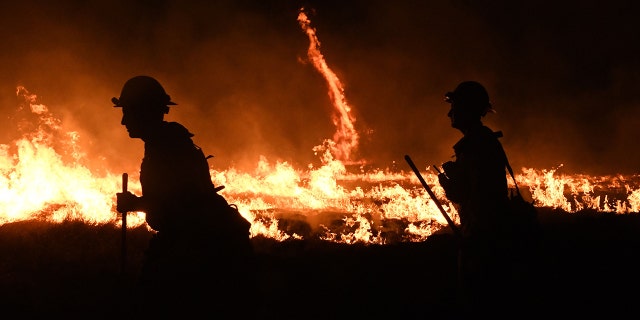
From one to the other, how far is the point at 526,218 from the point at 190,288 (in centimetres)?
285

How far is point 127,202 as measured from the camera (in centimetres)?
410

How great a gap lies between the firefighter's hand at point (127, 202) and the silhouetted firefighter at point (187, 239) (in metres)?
0.30

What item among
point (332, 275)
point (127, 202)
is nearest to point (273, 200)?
point (332, 275)

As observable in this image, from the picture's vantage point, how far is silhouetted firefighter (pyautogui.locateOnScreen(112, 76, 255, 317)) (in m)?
3.63

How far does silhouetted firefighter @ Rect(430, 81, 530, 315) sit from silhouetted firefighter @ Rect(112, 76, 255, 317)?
75.1 inches

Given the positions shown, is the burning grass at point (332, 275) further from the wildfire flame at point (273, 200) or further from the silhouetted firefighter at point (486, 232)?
the wildfire flame at point (273, 200)

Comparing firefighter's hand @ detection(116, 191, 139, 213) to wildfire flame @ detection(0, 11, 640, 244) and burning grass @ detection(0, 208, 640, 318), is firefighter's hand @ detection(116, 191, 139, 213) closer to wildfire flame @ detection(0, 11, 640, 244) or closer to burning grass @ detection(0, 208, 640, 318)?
burning grass @ detection(0, 208, 640, 318)

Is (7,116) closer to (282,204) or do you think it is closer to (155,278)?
(282,204)

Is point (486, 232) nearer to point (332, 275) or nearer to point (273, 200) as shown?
point (332, 275)

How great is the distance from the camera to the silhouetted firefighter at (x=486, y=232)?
12.4ft

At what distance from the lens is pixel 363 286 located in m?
7.00

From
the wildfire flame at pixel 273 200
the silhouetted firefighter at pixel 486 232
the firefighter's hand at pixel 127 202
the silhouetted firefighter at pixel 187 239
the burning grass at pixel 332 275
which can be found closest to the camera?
the silhouetted firefighter at pixel 187 239

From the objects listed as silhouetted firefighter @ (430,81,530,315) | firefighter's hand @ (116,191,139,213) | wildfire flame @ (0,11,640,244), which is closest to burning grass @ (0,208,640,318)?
silhouetted firefighter @ (430,81,530,315)

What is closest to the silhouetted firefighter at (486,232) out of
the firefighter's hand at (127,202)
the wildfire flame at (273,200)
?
the firefighter's hand at (127,202)
